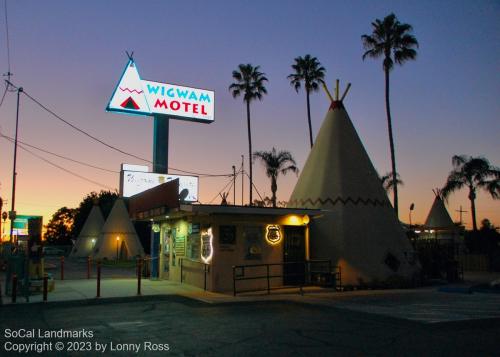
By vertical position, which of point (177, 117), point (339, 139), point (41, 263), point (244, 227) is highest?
point (177, 117)

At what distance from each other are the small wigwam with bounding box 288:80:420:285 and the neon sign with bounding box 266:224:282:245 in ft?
4.70

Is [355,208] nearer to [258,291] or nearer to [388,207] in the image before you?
[388,207]

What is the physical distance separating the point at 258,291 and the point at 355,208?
14.7 feet

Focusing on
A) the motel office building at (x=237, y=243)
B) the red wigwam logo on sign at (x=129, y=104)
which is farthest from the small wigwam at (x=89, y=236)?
the motel office building at (x=237, y=243)

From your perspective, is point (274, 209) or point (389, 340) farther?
point (274, 209)

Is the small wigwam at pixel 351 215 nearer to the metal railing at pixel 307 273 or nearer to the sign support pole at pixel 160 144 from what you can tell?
the metal railing at pixel 307 273

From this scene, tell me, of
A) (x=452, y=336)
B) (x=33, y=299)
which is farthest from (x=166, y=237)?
(x=452, y=336)

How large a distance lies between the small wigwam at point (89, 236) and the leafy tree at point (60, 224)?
4719cm

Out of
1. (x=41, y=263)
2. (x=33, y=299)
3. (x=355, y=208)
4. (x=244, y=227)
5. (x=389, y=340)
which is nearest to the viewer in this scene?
(x=389, y=340)

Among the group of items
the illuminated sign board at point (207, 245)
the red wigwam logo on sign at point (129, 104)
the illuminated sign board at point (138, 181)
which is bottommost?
the illuminated sign board at point (207, 245)

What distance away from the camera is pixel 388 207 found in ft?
57.9

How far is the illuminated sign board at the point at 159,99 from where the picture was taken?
23.8 metres

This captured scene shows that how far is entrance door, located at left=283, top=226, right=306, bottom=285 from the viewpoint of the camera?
16156mm

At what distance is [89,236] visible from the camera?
48.5 metres
